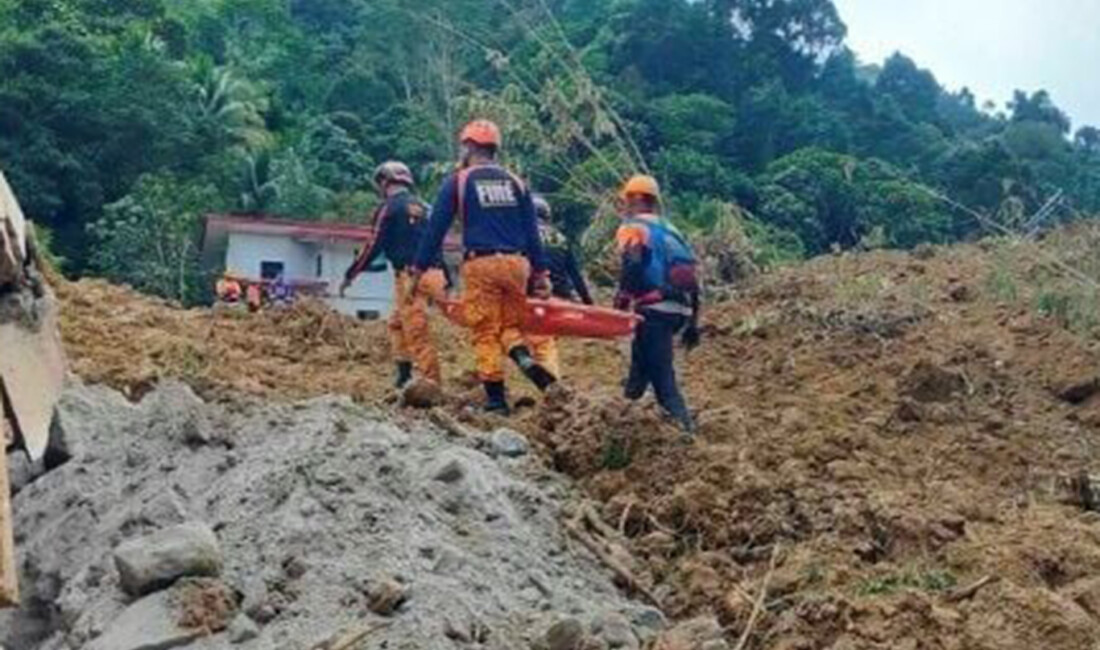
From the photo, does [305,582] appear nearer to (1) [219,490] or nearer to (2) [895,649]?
(1) [219,490]

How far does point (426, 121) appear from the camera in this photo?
123 ft

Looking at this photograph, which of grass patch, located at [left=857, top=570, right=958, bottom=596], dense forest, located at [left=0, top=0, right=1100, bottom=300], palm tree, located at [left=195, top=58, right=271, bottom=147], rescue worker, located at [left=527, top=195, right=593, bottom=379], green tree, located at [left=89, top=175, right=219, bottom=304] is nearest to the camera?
grass patch, located at [left=857, top=570, right=958, bottom=596]

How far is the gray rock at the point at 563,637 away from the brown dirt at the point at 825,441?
0.65m

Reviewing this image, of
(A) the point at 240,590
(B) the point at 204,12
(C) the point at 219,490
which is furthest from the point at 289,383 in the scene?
(B) the point at 204,12

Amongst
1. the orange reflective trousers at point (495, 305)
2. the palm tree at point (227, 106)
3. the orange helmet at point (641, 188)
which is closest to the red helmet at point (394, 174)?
the orange reflective trousers at point (495, 305)

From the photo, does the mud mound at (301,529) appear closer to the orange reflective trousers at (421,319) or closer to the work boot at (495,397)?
the work boot at (495,397)

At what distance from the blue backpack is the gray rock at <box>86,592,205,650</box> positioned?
360 centimetres

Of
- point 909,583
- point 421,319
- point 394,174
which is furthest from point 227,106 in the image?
point 909,583

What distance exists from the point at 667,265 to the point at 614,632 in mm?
3430

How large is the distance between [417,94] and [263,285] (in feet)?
75.2

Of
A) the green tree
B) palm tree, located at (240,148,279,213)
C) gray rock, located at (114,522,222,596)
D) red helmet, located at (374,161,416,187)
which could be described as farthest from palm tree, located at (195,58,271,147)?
gray rock, located at (114,522,222,596)

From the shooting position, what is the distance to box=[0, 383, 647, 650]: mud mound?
17.6 feet

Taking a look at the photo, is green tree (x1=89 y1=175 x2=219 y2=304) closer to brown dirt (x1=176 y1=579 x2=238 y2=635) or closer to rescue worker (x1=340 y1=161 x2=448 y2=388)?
rescue worker (x1=340 y1=161 x2=448 y2=388)

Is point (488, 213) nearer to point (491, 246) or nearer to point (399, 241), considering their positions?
point (491, 246)
